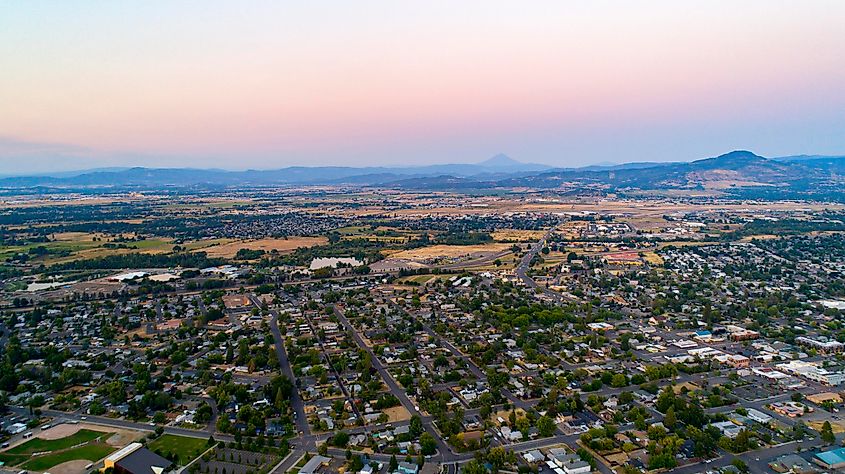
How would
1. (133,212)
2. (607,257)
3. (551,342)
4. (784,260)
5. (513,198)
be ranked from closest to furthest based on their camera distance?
(551,342) → (784,260) → (607,257) → (133,212) → (513,198)

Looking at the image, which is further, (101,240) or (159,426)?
(101,240)

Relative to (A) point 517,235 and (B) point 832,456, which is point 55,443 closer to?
(B) point 832,456

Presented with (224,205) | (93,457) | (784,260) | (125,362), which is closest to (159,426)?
(93,457)

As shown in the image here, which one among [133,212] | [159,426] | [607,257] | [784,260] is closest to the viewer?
[159,426]

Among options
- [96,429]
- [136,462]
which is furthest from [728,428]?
[96,429]

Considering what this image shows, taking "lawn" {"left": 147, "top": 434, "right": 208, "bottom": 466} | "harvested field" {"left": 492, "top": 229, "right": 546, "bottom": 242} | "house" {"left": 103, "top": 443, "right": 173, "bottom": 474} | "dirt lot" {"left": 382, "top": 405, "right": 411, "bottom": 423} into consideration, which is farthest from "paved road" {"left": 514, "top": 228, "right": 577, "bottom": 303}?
"house" {"left": 103, "top": 443, "right": 173, "bottom": 474}

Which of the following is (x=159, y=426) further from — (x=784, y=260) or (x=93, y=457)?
(x=784, y=260)
